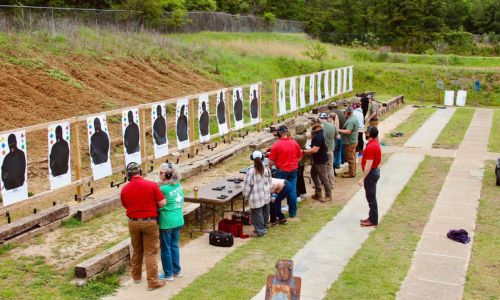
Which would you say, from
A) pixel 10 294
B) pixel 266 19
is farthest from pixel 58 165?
pixel 266 19

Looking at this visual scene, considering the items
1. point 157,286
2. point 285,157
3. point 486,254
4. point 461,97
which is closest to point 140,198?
point 157,286

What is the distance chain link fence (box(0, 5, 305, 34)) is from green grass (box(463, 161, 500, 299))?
67.9 ft

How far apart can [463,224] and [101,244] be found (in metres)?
7.03

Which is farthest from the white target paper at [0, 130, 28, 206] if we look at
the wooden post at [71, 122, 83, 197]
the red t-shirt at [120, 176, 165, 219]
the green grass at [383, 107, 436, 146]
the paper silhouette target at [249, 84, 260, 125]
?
the green grass at [383, 107, 436, 146]

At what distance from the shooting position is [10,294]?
28.1 feet

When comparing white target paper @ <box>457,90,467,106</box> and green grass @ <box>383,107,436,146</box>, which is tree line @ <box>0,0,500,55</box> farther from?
green grass @ <box>383,107,436,146</box>

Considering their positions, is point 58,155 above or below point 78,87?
below

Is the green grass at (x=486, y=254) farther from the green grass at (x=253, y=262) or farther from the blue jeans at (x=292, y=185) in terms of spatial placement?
the blue jeans at (x=292, y=185)

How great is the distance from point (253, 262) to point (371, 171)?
3.23 metres

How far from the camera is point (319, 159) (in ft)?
44.2

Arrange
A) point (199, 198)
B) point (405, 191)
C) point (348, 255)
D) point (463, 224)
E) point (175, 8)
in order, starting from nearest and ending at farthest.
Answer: point (348, 255) < point (199, 198) < point (463, 224) < point (405, 191) < point (175, 8)

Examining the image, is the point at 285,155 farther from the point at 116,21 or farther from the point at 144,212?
the point at 116,21

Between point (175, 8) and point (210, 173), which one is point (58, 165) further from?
point (175, 8)

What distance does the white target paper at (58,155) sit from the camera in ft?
41.4
